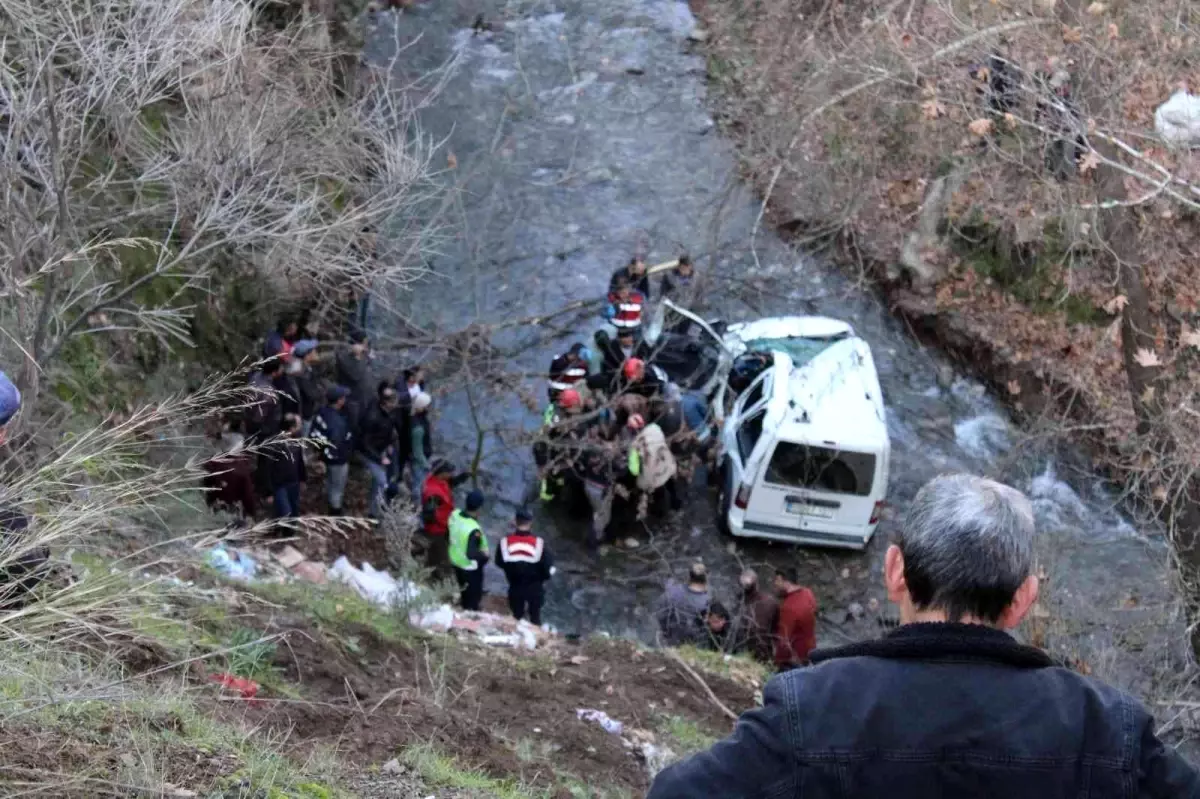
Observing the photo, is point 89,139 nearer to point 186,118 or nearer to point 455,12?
point 186,118

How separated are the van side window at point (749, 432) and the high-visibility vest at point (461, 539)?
10.8 feet

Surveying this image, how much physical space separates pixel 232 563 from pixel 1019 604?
7107 millimetres

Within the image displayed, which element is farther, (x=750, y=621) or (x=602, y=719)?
(x=750, y=621)

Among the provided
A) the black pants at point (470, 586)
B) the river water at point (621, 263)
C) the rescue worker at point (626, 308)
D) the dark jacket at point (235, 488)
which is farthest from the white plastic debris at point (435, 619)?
the rescue worker at point (626, 308)

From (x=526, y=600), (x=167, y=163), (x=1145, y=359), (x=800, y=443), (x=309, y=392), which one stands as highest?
(x=167, y=163)

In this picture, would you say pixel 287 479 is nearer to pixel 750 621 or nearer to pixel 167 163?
pixel 167 163

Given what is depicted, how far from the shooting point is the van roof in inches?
438

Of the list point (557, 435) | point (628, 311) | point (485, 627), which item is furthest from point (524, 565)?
point (628, 311)

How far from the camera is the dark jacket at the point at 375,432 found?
1116 cm

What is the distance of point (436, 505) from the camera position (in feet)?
34.3

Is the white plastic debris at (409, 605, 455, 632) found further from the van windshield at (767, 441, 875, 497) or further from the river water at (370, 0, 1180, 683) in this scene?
the van windshield at (767, 441, 875, 497)

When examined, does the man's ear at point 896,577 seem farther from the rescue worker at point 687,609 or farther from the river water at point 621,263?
the rescue worker at point 687,609

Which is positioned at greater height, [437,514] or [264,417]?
[264,417]

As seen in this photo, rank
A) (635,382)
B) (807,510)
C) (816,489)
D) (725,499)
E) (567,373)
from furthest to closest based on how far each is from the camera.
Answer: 1. (725,499)
2. (567,373)
3. (635,382)
4. (807,510)
5. (816,489)
